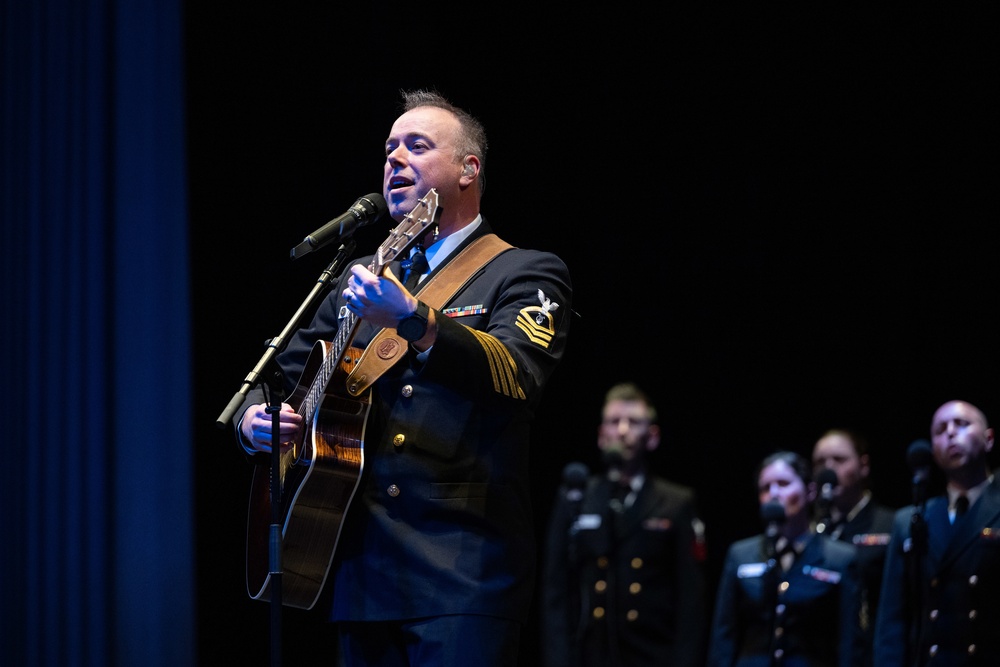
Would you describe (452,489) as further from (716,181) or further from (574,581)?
(716,181)

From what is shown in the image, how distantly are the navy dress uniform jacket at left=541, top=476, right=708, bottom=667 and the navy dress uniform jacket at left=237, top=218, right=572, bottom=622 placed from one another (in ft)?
10.1

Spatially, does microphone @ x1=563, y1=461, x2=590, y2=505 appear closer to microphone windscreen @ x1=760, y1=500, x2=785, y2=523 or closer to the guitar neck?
microphone windscreen @ x1=760, y1=500, x2=785, y2=523

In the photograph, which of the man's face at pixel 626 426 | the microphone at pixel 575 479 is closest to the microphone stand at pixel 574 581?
the microphone at pixel 575 479

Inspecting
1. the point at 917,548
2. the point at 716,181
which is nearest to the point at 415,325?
the point at 917,548

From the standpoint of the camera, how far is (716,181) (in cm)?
662

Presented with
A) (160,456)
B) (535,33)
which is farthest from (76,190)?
(535,33)

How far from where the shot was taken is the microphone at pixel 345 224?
8.48 feet

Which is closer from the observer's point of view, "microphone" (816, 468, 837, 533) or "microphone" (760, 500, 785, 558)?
"microphone" (760, 500, 785, 558)

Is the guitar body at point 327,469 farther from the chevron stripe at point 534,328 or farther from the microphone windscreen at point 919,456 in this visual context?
the microphone windscreen at point 919,456

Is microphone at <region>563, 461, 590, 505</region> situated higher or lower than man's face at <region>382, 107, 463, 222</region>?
lower

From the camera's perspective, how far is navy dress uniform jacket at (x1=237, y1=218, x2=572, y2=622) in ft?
7.73

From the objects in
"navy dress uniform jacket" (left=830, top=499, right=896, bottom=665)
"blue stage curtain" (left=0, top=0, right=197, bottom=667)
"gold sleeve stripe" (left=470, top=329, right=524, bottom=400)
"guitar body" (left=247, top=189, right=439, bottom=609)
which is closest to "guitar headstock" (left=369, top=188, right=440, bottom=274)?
"guitar body" (left=247, top=189, right=439, bottom=609)

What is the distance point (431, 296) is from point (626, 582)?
11.7ft

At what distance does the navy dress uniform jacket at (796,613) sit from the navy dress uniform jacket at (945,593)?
20cm
